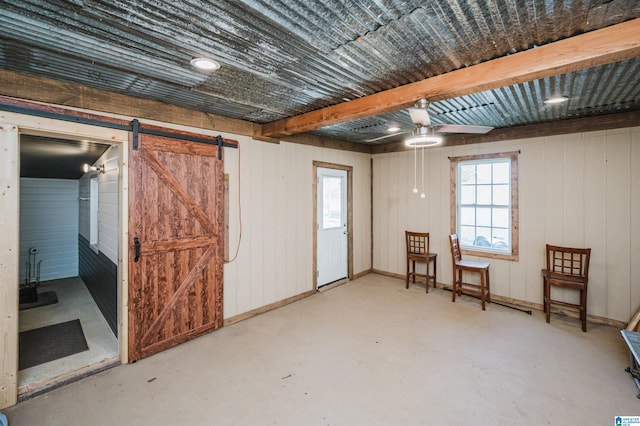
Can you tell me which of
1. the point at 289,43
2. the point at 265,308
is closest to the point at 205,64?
the point at 289,43

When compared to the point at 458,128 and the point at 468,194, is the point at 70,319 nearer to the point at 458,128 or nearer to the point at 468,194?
the point at 458,128

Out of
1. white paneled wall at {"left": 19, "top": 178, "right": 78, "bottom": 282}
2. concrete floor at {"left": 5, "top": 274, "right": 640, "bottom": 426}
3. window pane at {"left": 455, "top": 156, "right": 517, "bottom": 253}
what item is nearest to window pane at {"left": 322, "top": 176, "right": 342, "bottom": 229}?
concrete floor at {"left": 5, "top": 274, "right": 640, "bottom": 426}

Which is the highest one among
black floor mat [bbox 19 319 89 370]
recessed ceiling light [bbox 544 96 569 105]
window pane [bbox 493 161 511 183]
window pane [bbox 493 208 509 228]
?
recessed ceiling light [bbox 544 96 569 105]

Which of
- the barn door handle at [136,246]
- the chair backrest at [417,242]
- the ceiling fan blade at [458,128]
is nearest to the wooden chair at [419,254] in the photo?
the chair backrest at [417,242]

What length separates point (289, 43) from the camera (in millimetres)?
1970

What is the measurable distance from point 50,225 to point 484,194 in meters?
8.14

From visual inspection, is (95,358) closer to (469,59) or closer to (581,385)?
(469,59)

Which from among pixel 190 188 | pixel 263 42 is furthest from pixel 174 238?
pixel 263 42

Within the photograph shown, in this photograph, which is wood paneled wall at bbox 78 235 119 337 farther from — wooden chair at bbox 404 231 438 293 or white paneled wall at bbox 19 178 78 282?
wooden chair at bbox 404 231 438 293

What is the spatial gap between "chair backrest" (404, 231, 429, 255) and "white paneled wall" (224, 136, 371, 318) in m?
1.79

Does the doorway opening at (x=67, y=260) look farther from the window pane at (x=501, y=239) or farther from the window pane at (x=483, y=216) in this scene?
the window pane at (x=501, y=239)

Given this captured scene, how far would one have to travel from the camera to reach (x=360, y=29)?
181 centimetres

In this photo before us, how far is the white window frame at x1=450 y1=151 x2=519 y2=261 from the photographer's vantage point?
4457mm

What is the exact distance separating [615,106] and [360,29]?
11.5ft
